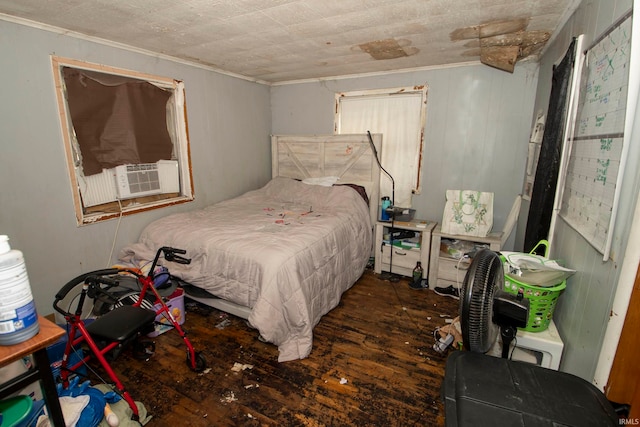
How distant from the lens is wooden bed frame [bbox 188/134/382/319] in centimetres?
368

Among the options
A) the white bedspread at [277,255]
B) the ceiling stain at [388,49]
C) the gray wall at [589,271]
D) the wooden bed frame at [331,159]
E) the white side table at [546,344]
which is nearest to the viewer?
the gray wall at [589,271]

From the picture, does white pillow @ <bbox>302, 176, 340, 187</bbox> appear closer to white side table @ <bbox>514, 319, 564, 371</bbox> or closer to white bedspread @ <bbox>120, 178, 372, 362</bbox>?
white bedspread @ <bbox>120, 178, 372, 362</bbox>

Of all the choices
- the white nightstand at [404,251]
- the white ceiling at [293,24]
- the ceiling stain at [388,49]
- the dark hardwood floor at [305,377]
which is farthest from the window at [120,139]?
the white nightstand at [404,251]

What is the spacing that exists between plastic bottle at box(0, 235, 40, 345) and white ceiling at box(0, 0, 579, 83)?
1722 millimetres

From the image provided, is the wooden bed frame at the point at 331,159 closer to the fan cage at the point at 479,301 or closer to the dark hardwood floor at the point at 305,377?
the dark hardwood floor at the point at 305,377

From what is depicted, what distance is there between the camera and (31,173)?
217 cm

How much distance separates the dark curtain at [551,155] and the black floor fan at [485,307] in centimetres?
95

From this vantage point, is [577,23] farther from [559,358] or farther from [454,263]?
[454,263]

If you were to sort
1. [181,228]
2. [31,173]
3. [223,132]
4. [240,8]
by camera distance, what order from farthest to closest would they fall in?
[223,132] → [181,228] → [31,173] → [240,8]

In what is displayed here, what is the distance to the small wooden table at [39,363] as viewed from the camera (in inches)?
31.9

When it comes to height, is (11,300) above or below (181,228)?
above

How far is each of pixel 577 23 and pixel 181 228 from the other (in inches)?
124

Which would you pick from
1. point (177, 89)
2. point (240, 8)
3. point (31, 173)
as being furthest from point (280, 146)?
point (31, 173)

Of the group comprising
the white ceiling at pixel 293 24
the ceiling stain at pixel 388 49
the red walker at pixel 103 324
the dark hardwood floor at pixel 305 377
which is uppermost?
the ceiling stain at pixel 388 49
